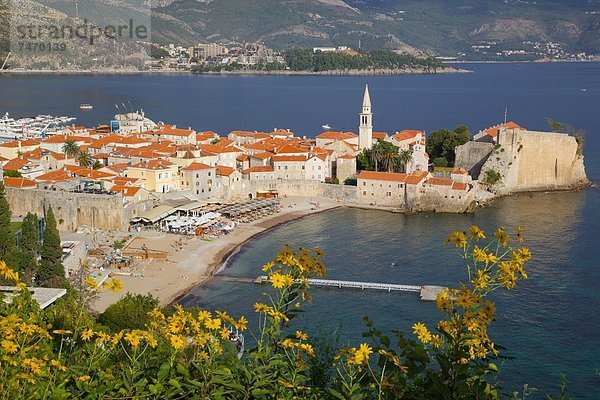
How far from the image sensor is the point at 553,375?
15641 mm

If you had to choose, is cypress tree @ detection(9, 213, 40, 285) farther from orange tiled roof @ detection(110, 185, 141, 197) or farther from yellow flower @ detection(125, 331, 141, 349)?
yellow flower @ detection(125, 331, 141, 349)

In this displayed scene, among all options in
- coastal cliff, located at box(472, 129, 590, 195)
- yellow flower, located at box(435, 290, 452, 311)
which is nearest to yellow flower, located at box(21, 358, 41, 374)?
yellow flower, located at box(435, 290, 452, 311)

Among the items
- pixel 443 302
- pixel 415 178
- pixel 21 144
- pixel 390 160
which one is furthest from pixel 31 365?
pixel 21 144

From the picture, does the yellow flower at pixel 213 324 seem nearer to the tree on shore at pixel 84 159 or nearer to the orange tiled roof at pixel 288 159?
the orange tiled roof at pixel 288 159

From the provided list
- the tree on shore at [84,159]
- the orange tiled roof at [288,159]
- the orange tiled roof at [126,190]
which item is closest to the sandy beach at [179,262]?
the orange tiled roof at [126,190]

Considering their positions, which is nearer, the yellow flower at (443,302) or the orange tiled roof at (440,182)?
the yellow flower at (443,302)

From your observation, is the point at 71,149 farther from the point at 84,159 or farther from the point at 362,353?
the point at 362,353

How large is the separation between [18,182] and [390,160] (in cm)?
1672

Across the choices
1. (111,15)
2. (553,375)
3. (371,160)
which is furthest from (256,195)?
(111,15)

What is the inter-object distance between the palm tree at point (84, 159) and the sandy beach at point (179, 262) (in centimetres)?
1056

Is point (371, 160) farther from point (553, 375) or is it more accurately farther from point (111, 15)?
point (111, 15)

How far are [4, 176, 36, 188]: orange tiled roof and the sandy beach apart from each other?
554cm

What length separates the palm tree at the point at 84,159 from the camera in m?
36.0

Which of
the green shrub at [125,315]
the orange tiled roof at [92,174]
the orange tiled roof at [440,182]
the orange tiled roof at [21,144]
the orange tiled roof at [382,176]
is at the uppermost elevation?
the orange tiled roof at [21,144]
